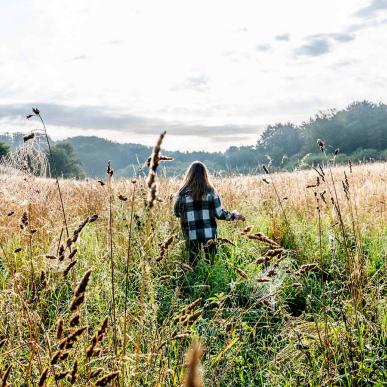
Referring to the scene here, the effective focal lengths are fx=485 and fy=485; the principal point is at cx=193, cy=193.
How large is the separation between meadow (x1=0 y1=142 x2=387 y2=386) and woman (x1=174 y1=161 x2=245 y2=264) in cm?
18

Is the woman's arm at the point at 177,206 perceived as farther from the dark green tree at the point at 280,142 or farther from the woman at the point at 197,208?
the dark green tree at the point at 280,142

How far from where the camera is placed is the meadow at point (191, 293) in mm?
1976

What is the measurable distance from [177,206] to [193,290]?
136 cm

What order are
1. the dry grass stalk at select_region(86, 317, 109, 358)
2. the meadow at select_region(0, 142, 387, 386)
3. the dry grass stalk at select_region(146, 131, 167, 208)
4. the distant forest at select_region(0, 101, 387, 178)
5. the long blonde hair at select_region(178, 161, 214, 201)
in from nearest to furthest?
the dry grass stalk at select_region(146, 131, 167, 208)
the dry grass stalk at select_region(86, 317, 109, 358)
the meadow at select_region(0, 142, 387, 386)
the long blonde hair at select_region(178, 161, 214, 201)
the distant forest at select_region(0, 101, 387, 178)

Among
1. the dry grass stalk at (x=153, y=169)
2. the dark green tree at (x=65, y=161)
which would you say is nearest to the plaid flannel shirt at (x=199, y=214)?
the dry grass stalk at (x=153, y=169)

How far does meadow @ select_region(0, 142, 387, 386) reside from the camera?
198 cm

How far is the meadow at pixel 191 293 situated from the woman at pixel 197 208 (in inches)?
6.9

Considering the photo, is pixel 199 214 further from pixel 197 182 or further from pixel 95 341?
pixel 95 341

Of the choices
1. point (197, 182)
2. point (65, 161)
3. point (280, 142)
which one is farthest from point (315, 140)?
point (197, 182)

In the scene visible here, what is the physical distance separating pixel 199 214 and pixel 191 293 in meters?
1.28

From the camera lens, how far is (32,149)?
18.0 feet

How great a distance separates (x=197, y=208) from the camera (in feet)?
17.9

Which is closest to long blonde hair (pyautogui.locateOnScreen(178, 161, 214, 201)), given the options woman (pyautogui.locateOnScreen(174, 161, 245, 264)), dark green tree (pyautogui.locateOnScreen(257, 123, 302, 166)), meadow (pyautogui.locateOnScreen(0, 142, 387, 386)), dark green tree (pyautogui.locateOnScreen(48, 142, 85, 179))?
woman (pyautogui.locateOnScreen(174, 161, 245, 264))

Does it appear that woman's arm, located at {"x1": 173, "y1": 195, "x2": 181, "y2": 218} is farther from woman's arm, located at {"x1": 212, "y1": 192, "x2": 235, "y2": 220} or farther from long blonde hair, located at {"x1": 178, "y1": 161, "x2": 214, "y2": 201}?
woman's arm, located at {"x1": 212, "y1": 192, "x2": 235, "y2": 220}
